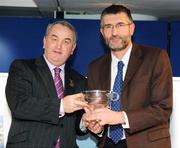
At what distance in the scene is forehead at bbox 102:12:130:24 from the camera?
2674mm

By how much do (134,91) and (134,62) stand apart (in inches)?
8.4

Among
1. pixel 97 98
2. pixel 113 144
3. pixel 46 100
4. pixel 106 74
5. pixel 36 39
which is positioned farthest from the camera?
pixel 36 39

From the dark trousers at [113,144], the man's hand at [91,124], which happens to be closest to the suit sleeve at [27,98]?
the man's hand at [91,124]

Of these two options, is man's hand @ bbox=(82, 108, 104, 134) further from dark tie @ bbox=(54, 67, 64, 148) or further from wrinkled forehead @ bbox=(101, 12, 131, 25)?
wrinkled forehead @ bbox=(101, 12, 131, 25)

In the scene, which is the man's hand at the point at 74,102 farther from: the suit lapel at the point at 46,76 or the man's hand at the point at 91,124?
the suit lapel at the point at 46,76

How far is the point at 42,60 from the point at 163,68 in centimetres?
82

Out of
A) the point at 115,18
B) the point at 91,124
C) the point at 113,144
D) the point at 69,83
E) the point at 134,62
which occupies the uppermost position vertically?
the point at 115,18

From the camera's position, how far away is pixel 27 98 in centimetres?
254

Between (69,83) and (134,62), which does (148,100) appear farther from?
(69,83)

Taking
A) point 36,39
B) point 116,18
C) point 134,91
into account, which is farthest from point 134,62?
point 36,39

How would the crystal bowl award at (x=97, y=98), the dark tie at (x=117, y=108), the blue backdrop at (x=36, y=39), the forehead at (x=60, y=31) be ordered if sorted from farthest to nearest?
the blue backdrop at (x=36, y=39), the forehead at (x=60, y=31), the dark tie at (x=117, y=108), the crystal bowl award at (x=97, y=98)

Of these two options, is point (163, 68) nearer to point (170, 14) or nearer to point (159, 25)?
point (159, 25)

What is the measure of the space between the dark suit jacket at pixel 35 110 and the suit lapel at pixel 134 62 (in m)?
0.44

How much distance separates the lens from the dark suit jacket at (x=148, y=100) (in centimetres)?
249
